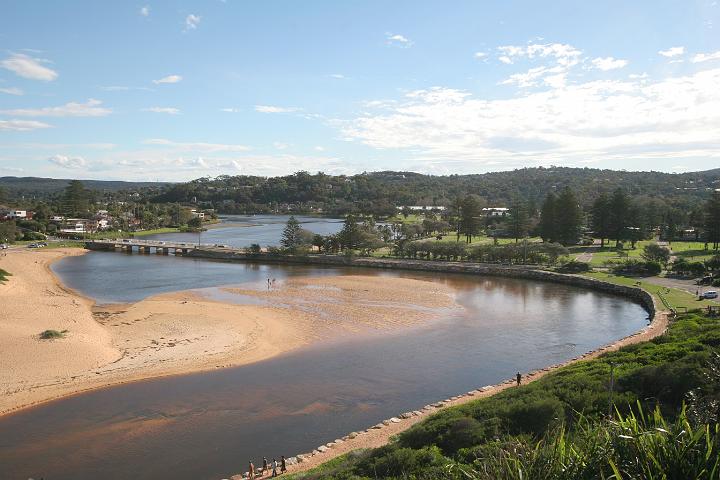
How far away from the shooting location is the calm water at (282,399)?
47.3ft

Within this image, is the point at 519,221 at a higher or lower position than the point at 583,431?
higher

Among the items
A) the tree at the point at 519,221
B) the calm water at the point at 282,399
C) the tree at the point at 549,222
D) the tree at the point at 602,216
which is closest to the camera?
the calm water at the point at 282,399

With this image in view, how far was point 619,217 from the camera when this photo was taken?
55.4m

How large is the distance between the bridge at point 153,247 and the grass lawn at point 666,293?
1623 inches

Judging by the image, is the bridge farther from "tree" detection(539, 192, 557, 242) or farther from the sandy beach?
"tree" detection(539, 192, 557, 242)

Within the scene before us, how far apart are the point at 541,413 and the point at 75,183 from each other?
9997 cm

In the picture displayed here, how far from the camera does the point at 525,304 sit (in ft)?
114

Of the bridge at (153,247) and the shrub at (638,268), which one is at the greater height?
the shrub at (638,268)

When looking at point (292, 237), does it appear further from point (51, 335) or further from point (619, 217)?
point (51, 335)

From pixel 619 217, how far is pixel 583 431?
54.8 metres

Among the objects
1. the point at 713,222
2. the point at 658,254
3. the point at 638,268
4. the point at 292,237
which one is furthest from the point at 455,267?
the point at 713,222

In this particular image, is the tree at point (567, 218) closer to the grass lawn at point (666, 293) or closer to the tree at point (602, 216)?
the tree at point (602, 216)

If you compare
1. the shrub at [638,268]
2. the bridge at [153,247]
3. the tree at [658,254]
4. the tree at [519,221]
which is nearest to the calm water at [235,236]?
the bridge at [153,247]

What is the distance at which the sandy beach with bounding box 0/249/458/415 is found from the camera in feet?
67.6
